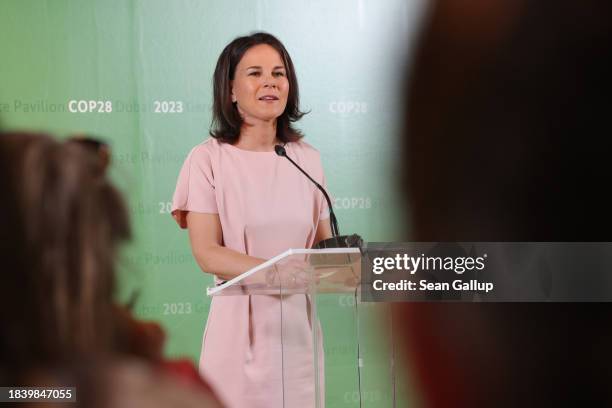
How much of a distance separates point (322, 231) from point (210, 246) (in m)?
0.46

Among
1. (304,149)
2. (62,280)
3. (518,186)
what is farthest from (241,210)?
(62,280)

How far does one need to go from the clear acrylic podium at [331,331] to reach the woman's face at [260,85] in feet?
4.47

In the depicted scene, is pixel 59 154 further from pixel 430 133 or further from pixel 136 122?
pixel 430 133

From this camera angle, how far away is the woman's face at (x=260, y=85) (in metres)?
3.68

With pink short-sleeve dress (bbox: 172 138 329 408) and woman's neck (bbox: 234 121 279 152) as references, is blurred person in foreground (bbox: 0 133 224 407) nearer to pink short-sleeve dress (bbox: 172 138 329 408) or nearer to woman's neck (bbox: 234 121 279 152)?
pink short-sleeve dress (bbox: 172 138 329 408)

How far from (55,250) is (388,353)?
59.2 inches

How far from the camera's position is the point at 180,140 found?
3811 millimetres

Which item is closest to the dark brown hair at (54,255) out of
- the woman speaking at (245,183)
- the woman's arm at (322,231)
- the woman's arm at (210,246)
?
the woman speaking at (245,183)

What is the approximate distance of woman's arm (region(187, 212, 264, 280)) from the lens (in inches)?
136

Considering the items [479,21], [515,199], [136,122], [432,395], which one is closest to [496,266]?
[515,199]

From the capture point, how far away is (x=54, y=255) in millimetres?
883

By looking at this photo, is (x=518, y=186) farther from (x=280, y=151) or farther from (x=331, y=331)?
(x=331, y=331)

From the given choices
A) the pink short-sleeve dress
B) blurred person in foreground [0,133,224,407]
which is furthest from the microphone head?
blurred person in foreground [0,133,224,407]

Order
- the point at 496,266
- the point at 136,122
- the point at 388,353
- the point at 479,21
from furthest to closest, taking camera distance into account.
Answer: the point at 479,21, the point at 136,122, the point at 496,266, the point at 388,353
